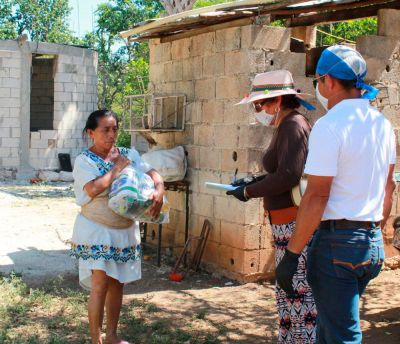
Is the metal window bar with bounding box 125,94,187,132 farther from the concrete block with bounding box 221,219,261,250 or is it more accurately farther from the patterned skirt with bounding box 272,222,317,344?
the patterned skirt with bounding box 272,222,317,344

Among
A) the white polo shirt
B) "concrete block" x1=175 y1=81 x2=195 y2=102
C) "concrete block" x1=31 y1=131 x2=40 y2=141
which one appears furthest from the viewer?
"concrete block" x1=31 y1=131 x2=40 y2=141

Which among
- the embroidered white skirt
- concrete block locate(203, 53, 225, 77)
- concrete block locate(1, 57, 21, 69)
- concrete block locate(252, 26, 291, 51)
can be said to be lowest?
the embroidered white skirt

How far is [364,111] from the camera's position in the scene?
2541 mm

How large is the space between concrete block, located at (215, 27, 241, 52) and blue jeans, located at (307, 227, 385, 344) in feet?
12.7

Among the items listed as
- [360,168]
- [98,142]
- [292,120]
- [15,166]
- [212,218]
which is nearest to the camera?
[360,168]

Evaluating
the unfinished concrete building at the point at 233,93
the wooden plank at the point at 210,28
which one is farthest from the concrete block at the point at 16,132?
the unfinished concrete building at the point at 233,93

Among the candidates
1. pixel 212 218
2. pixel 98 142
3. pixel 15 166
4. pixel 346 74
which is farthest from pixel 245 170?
pixel 15 166

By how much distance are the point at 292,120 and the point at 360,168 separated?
3.32ft

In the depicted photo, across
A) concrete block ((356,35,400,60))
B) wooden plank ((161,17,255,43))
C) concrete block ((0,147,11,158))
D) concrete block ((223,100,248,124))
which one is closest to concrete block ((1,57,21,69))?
concrete block ((0,147,11,158))

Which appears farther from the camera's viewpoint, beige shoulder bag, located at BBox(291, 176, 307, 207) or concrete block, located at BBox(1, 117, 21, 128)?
concrete block, located at BBox(1, 117, 21, 128)

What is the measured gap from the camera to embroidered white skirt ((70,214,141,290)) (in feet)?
12.6

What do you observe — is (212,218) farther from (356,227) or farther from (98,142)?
(356,227)

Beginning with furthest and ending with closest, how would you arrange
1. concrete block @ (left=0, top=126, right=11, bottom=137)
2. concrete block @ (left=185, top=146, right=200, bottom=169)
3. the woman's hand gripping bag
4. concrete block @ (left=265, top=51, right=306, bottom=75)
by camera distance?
1. concrete block @ (left=0, top=126, right=11, bottom=137)
2. concrete block @ (left=185, top=146, right=200, bottom=169)
3. concrete block @ (left=265, top=51, right=306, bottom=75)
4. the woman's hand gripping bag

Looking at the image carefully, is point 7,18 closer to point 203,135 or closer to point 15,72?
point 15,72
